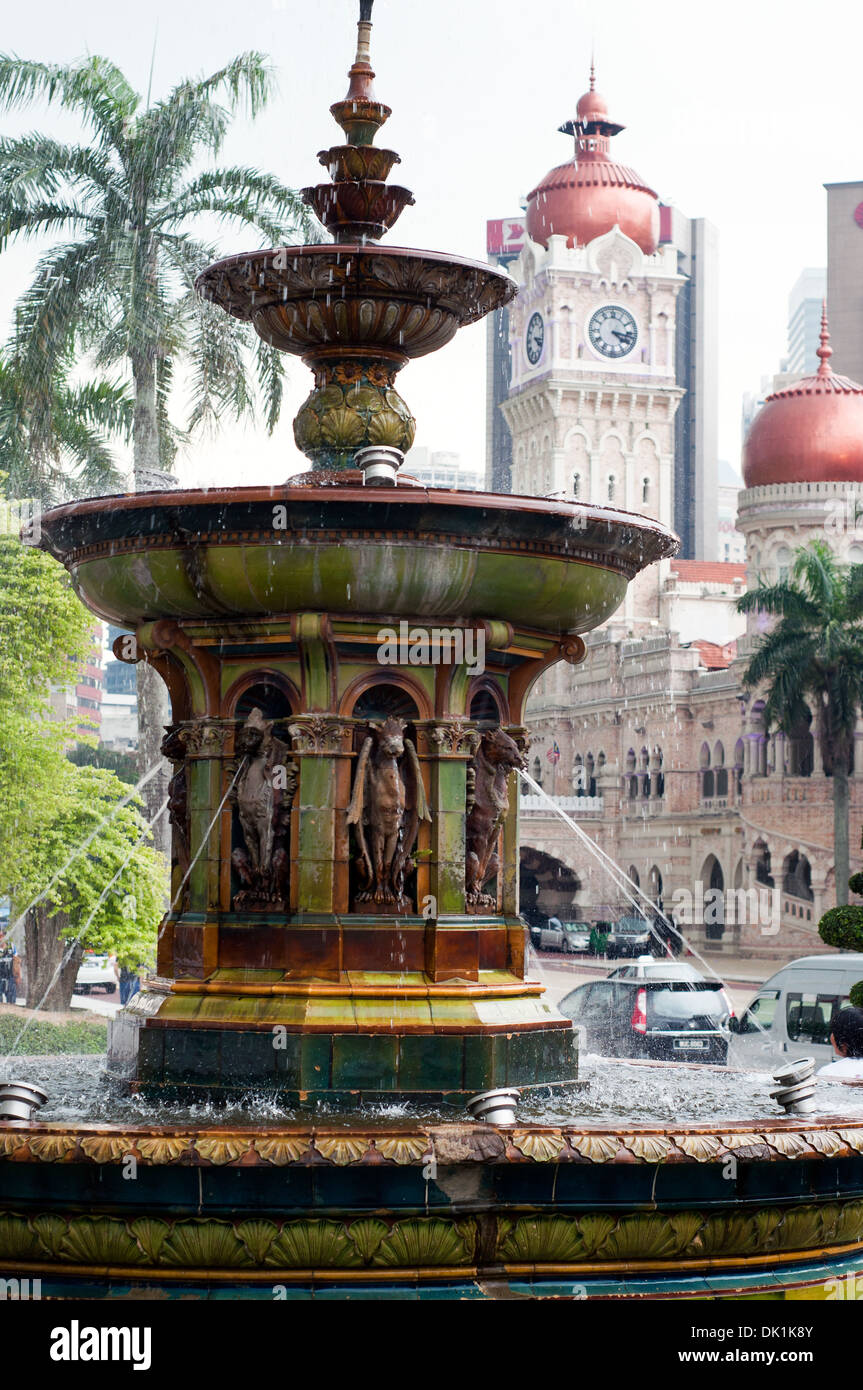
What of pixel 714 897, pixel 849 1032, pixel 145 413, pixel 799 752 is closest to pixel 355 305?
pixel 849 1032

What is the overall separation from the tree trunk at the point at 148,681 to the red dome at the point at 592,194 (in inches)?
3065

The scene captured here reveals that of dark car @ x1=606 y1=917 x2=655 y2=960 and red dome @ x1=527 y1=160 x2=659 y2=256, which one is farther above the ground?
red dome @ x1=527 y1=160 x2=659 y2=256

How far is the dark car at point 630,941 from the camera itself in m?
54.3

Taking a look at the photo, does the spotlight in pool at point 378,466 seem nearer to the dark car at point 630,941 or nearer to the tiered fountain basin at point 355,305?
the tiered fountain basin at point 355,305

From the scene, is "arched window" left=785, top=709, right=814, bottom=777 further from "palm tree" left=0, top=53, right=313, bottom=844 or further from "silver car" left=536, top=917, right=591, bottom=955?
"palm tree" left=0, top=53, right=313, bottom=844

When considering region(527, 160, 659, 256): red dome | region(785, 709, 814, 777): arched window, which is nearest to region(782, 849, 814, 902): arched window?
region(785, 709, 814, 777): arched window

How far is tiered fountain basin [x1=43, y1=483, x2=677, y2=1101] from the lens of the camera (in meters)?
7.08

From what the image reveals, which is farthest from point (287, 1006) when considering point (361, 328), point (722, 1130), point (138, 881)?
point (138, 881)

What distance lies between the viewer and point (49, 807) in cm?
2503

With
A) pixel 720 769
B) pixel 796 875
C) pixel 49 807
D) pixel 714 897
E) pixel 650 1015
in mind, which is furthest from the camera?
pixel 720 769

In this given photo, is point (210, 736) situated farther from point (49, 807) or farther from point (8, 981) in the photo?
point (8, 981)

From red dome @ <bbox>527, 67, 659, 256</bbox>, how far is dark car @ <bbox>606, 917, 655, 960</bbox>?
4688 centimetres

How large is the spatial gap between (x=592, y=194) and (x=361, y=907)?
3756 inches
